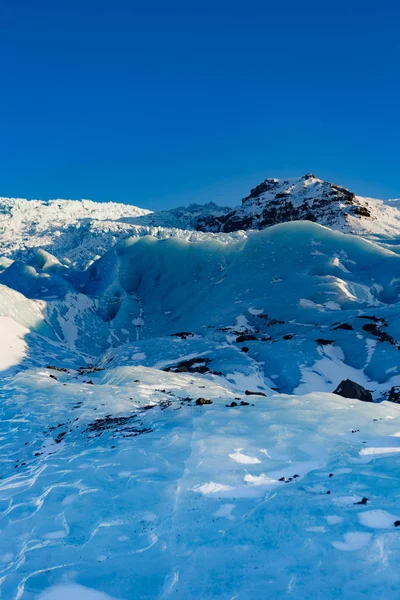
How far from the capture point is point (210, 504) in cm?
1143

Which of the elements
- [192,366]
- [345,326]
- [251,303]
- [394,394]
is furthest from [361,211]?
[394,394]

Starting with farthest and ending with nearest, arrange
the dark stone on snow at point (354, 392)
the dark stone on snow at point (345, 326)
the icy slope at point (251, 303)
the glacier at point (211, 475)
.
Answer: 1. the dark stone on snow at point (345, 326)
2. the icy slope at point (251, 303)
3. the dark stone on snow at point (354, 392)
4. the glacier at point (211, 475)

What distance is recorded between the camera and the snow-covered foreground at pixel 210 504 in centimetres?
838

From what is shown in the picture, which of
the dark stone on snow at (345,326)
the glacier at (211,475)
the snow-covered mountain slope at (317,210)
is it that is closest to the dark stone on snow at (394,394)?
the glacier at (211,475)

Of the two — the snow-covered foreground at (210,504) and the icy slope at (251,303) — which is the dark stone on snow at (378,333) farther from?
the snow-covered foreground at (210,504)

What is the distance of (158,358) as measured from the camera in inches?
1876

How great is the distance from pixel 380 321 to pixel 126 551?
41.9m

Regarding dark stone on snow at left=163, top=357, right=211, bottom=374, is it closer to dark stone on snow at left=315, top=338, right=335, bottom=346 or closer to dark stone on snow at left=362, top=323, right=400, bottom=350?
dark stone on snow at left=315, top=338, right=335, bottom=346

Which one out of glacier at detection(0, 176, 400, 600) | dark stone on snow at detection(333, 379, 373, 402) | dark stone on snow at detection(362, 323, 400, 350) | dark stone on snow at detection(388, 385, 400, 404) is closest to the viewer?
glacier at detection(0, 176, 400, 600)

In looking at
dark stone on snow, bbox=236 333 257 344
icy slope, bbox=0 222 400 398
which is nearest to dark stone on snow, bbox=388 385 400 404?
icy slope, bbox=0 222 400 398

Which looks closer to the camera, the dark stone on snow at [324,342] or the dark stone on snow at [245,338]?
the dark stone on snow at [324,342]

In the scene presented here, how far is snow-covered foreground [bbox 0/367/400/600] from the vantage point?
330 inches

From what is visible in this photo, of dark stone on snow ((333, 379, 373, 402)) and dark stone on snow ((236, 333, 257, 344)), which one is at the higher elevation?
dark stone on snow ((236, 333, 257, 344))

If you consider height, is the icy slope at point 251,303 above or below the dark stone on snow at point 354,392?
above
